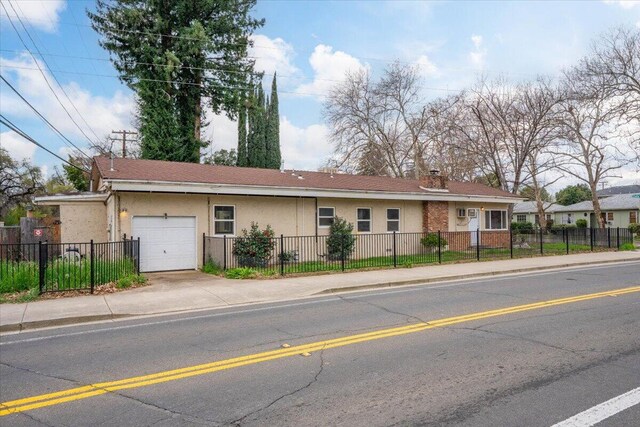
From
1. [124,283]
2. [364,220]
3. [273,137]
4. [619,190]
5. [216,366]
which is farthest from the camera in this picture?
[619,190]

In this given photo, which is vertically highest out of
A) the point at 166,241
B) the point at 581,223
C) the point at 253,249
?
the point at 581,223

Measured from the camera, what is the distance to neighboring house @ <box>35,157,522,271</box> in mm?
15531

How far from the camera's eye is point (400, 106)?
130 feet

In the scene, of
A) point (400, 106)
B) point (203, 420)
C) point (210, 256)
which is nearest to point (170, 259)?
point (210, 256)

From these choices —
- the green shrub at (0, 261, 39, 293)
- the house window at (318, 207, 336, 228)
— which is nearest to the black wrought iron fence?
the house window at (318, 207, 336, 228)

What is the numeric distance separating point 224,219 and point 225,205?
1.85ft

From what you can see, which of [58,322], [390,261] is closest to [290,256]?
[390,261]

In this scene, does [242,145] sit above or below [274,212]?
above

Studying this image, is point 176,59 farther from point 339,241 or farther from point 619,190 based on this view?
point 619,190

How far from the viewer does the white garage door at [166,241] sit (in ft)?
50.8

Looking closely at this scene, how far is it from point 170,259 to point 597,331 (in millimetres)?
13427

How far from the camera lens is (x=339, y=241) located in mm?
18312

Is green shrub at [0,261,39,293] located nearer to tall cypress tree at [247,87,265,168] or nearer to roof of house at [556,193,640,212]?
tall cypress tree at [247,87,265,168]

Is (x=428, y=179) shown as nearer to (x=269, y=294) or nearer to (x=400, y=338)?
(x=269, y=294)
